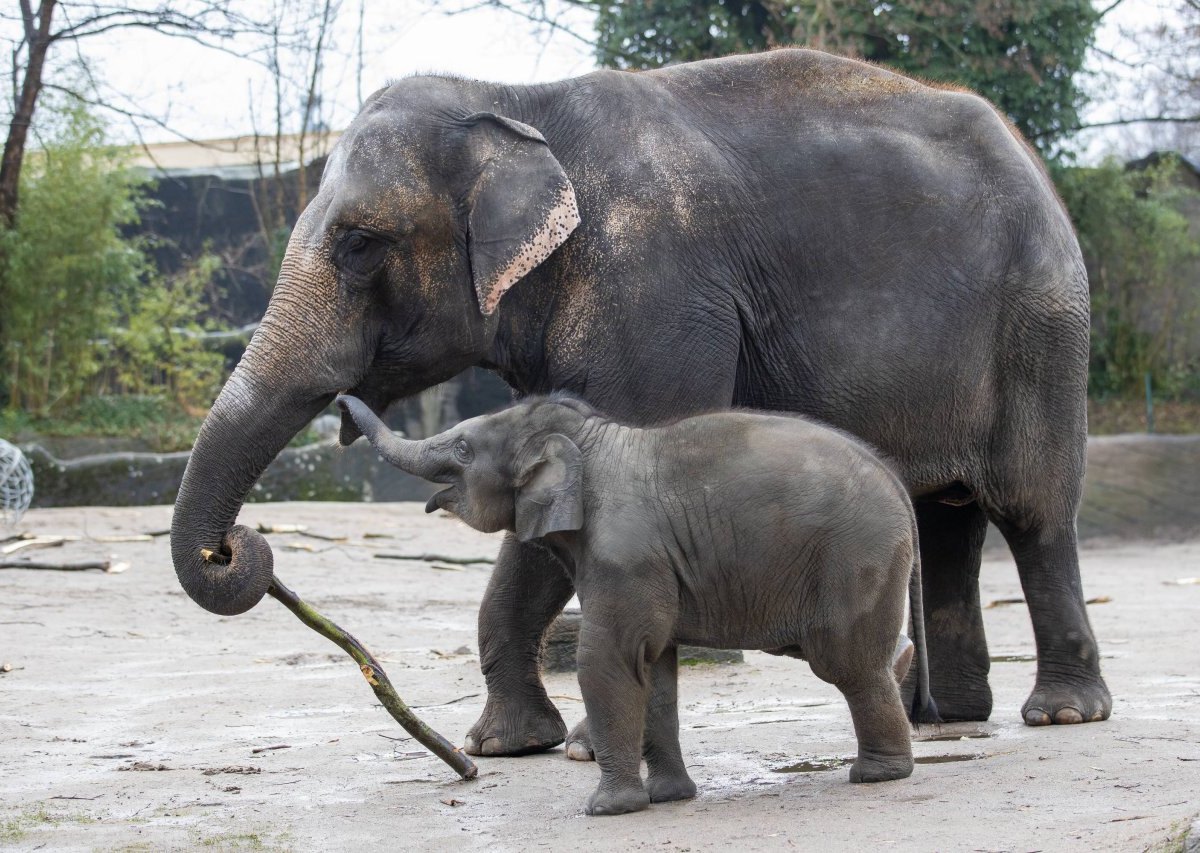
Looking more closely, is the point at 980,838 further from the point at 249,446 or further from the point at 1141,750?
the point at 249,446

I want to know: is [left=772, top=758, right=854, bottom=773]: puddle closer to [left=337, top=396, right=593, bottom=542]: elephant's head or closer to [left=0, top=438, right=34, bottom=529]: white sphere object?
[left=337, top=396, right=593, bottom=542]: elephant's head

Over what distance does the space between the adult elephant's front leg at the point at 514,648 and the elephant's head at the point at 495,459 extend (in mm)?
997

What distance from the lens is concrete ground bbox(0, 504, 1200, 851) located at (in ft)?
13.5

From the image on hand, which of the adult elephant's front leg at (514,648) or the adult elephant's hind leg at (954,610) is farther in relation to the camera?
the adult elephant's hind leg at (954,610)

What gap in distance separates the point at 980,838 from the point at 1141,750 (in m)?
1.44

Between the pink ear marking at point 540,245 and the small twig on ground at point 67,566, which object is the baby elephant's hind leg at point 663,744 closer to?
the pink ear marking at point 540,245

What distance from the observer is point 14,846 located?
4145mm

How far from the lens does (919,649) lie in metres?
4.97

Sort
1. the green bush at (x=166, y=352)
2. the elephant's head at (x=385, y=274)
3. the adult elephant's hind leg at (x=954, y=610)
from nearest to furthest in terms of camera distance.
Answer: the elephant's head at (x=385, y=274), the adult elephant's hind leg at (x=954, y=610), the green bush at (x=166, y=352)

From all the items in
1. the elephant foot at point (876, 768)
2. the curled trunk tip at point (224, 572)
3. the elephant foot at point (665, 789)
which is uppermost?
→ the curled trunk tip at point (224, 572)

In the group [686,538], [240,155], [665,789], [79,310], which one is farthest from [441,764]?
[240,155]

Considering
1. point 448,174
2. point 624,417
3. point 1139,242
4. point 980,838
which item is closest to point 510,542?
point 624,417

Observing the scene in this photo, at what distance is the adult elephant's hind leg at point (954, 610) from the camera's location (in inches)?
242

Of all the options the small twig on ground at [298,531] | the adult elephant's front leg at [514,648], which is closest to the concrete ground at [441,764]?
the adult elephant's front leg at [514,648]
